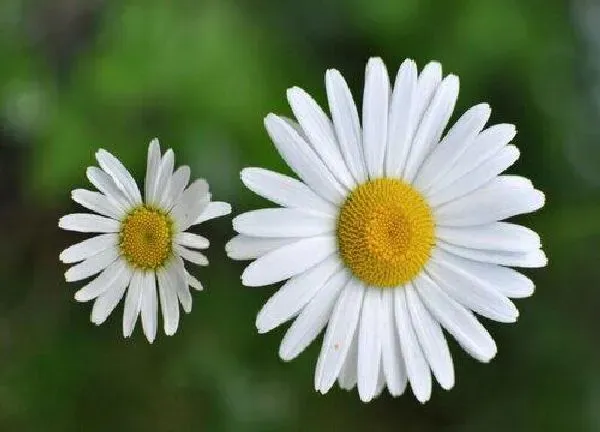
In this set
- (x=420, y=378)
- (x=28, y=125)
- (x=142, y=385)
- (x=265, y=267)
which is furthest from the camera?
(x=28, y=125)

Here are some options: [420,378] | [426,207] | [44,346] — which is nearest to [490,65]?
[426,207]

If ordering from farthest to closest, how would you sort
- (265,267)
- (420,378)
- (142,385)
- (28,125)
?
1. (28,125)
2. (142,385)
3. (420,378)
4. (265,267)

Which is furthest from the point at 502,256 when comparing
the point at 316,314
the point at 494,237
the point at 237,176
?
the point at 237,176

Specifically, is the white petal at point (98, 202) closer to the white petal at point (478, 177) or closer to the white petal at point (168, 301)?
the white petal at point (168, 301)

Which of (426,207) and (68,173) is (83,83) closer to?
(68,173)

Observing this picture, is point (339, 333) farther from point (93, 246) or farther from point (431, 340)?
point (93, 246)

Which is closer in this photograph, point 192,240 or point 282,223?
point 192,240
